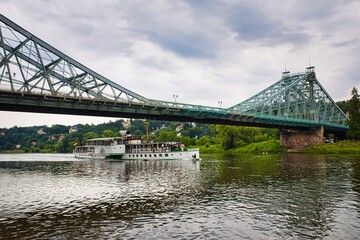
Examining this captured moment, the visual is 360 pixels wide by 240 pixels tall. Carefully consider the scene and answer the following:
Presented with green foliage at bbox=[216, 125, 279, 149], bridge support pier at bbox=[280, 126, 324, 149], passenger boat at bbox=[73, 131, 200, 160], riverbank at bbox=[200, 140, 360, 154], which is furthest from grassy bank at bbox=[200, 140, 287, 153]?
passenger boat at bbox=[73, 131, 200, 160]

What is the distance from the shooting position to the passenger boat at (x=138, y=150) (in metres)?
77.7

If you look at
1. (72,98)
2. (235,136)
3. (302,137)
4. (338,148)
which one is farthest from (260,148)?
(72,98)

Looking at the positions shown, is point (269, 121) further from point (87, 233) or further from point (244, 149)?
point (87, 233)

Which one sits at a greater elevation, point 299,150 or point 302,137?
point 302,137

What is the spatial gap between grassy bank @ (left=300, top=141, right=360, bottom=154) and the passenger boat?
4717 cm

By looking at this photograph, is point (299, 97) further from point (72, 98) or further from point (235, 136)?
point (72, 98)

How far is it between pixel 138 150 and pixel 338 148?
206ft

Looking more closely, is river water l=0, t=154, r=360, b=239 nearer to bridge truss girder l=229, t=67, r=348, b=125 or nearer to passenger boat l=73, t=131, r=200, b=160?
passenger boat l=73, t=131, r=200, b=160

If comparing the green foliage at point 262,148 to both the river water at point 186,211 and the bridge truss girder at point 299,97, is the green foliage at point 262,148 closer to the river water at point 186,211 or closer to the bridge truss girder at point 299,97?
the bridge truss girder at point 299,97

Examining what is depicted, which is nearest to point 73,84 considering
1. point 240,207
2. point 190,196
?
point 190,196

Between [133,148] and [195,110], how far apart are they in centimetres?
2310

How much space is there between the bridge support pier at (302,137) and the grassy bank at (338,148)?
8268 mm

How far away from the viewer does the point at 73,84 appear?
56.8m

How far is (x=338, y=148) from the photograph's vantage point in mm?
94938
